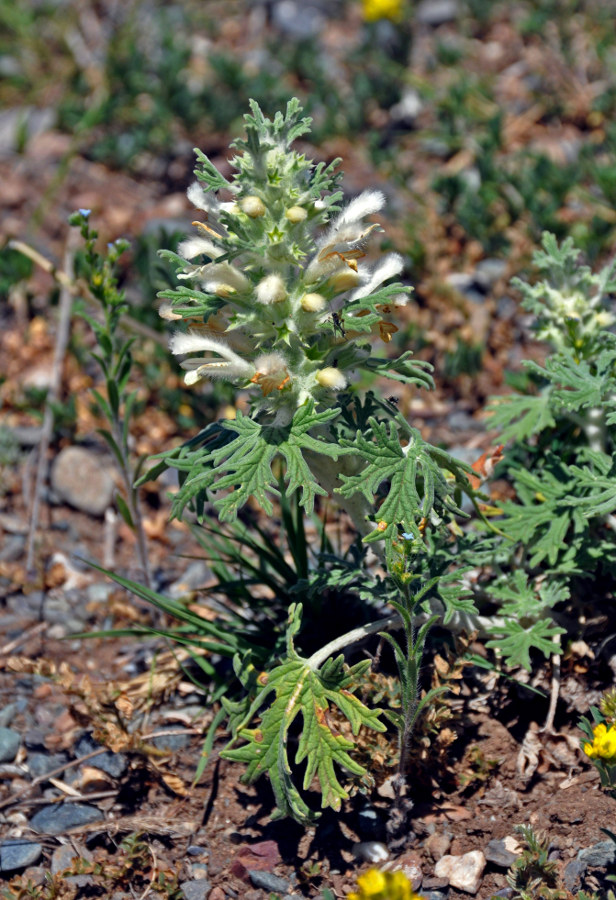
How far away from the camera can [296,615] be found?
2.93m

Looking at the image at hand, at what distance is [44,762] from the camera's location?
3623 millimetres

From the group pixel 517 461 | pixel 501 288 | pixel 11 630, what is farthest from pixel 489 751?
pixel 501 288

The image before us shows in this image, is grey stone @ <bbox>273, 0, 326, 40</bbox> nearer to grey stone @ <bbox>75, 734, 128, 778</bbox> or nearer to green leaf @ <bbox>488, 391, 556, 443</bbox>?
green leaf @ <bbox>488, 391, 556, 443</bbox>

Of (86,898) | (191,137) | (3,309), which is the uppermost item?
(191,137)

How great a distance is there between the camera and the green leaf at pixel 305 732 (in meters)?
2.75

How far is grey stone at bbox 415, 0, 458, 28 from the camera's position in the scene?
7.64m

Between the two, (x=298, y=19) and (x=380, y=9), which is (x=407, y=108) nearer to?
(x=380, y=9)

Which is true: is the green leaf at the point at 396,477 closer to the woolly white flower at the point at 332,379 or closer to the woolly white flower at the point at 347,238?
the woolly white flower at the point at 332,379

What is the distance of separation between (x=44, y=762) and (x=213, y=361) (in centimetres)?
180

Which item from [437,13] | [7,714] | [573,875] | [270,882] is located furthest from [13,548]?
[437,13]

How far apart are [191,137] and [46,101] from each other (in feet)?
4.49

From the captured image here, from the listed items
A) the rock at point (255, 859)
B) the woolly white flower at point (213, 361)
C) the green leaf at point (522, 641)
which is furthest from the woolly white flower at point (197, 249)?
the rock at point (255, 859)

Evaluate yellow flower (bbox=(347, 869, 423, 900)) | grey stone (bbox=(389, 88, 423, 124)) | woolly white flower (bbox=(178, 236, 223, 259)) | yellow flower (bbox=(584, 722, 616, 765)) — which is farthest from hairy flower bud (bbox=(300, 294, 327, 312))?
grey stone (bbox=(389, 88, 423, 124))

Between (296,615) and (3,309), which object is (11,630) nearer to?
(296,615)
